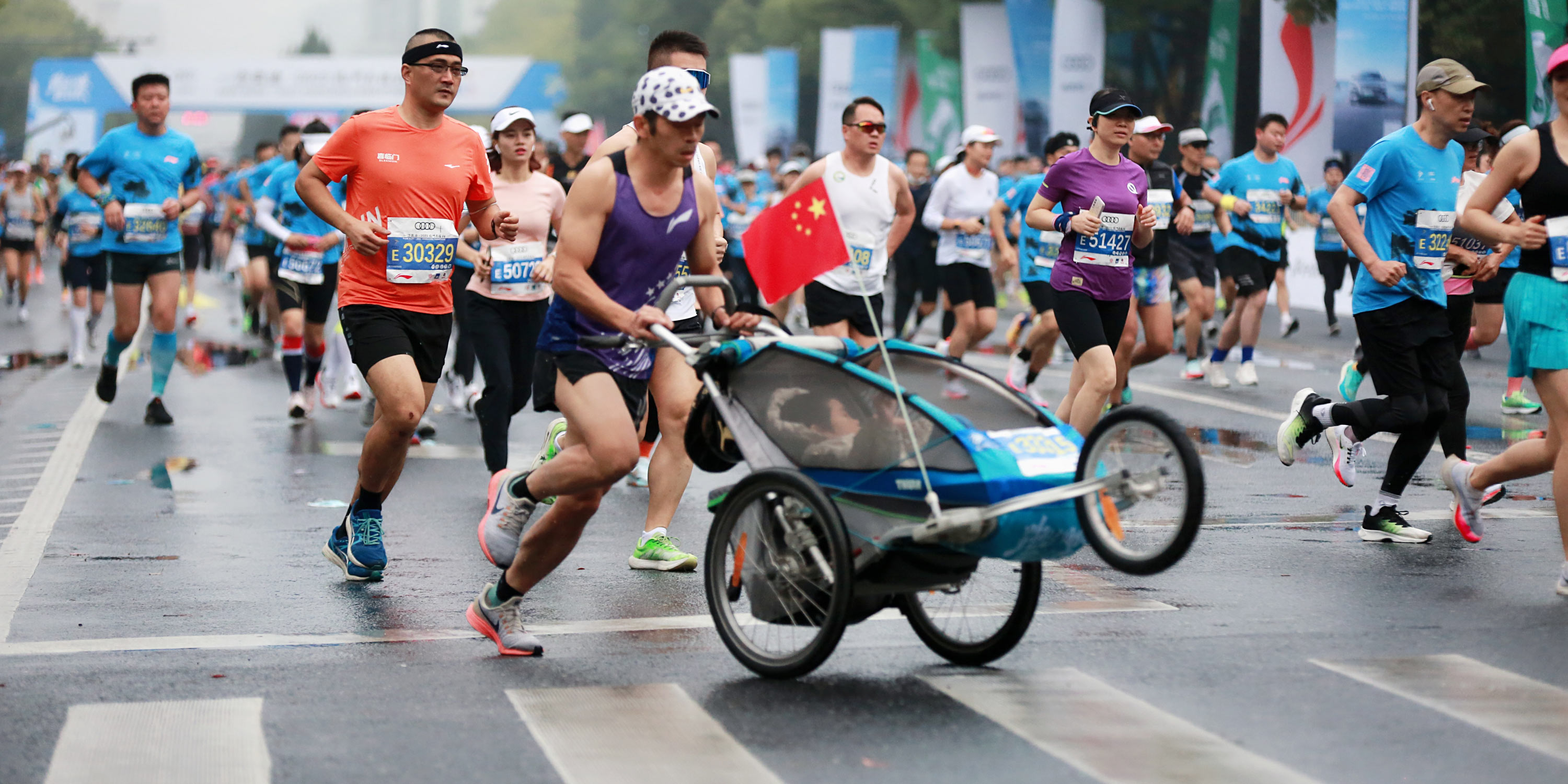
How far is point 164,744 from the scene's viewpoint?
471 centimetres

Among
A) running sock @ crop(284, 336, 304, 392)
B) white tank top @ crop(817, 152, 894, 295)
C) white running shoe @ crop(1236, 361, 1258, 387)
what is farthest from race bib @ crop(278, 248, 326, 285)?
white running shoe @ crop(1236, 361, 1258, 387)

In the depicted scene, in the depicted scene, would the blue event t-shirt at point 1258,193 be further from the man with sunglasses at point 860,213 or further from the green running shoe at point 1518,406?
the man with sunglasses at point 860,213

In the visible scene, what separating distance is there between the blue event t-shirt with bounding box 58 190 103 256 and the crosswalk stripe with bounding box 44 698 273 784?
14069mm

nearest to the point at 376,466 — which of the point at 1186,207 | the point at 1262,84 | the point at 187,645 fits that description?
the point at 187,645

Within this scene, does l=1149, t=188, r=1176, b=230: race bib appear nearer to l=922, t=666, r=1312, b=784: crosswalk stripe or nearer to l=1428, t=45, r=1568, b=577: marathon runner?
Answer: l=1428, t=45, r=1568, b=577: marathon runner

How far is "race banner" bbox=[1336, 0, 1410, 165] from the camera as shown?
20.7 metres

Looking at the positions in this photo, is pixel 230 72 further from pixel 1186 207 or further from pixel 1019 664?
pixel 1019 664

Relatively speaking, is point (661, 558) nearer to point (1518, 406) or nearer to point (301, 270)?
point (301, 270)

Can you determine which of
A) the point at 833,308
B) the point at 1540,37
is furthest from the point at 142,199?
the point at 1540,37

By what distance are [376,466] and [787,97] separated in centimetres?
4293

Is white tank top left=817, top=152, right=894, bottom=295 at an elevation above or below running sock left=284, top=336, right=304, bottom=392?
above

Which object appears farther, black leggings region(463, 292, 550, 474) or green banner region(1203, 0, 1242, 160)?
green banner region(1203, 0, 1242, 160)

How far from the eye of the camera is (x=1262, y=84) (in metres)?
25.5

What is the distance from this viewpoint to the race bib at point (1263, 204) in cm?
1512
